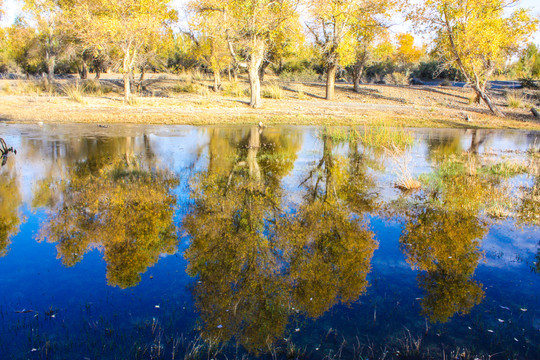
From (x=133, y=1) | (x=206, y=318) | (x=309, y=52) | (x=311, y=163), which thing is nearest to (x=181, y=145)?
(x=311, y=163)

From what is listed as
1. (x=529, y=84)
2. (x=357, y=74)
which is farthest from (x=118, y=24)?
(x=529, y=84)

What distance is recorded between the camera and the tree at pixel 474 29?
71.4ft

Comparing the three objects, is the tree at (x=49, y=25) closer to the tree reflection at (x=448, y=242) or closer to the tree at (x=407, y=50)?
the tree reflection at (x=448, y=242)

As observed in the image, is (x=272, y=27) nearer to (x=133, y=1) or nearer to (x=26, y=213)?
(x=133, y=1)

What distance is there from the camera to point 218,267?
5.28 m

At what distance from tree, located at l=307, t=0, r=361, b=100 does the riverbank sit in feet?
8.77

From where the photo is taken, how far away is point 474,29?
2162 cm

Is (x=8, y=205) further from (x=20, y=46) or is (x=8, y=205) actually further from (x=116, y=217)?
(x=20, y=46)

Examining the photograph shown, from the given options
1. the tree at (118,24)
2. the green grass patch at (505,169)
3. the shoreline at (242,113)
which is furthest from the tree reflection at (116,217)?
the tree at (118,24)

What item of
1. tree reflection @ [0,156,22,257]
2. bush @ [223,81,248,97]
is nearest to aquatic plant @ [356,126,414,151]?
tree reflection @ [0,156,22,257]

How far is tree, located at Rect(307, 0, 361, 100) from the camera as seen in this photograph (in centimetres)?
2481

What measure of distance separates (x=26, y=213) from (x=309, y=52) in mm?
24177

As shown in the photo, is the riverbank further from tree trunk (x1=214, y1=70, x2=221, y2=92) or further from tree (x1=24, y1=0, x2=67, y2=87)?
tree (x1=24, y1=0, x2=67, y2=87)

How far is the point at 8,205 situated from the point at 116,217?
2.27 meters
